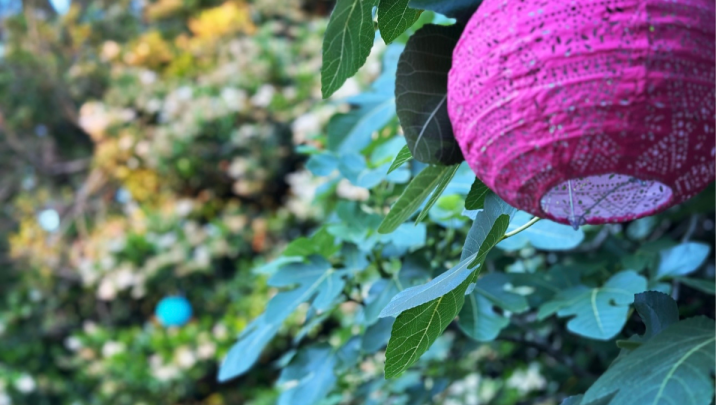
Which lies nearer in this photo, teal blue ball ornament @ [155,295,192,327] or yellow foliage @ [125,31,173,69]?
teal blue ball ornament @ [155,295,192,327]

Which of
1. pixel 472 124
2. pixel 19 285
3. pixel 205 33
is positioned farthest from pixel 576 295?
pixel 19 285

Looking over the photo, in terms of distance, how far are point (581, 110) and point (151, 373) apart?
9.03 feet

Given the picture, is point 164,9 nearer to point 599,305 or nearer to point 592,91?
point 599,305

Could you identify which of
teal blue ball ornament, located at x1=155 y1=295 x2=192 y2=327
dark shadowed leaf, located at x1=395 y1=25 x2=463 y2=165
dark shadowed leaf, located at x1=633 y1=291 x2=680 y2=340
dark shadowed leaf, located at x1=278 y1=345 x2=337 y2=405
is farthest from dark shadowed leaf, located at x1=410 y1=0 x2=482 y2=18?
teal blue ball ornament, located at x1=155 y1=295 x2=192 y2=327

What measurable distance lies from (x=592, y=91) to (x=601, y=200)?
0.44 feet

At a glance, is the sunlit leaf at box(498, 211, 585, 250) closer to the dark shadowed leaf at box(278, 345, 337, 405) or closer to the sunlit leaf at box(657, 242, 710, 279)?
the sunlit leaf at box(657, 242, 710, 279)

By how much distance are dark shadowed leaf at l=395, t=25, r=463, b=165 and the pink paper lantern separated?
78mm

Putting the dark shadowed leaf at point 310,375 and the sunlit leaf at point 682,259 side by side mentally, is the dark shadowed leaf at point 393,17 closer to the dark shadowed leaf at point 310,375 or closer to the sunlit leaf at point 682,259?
the dark shadowed leaf at point 310,375

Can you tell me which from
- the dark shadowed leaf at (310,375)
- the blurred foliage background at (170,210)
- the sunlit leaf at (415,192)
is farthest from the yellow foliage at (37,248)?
the sunlit leaf at (415,192)

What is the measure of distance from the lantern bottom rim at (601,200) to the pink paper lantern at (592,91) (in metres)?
0.02

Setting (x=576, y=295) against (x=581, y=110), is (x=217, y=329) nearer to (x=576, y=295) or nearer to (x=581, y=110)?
(x=576, y=295)

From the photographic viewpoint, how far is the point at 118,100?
3539mm

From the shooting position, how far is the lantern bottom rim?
53 cm

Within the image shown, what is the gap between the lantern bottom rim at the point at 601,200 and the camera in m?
0.53
